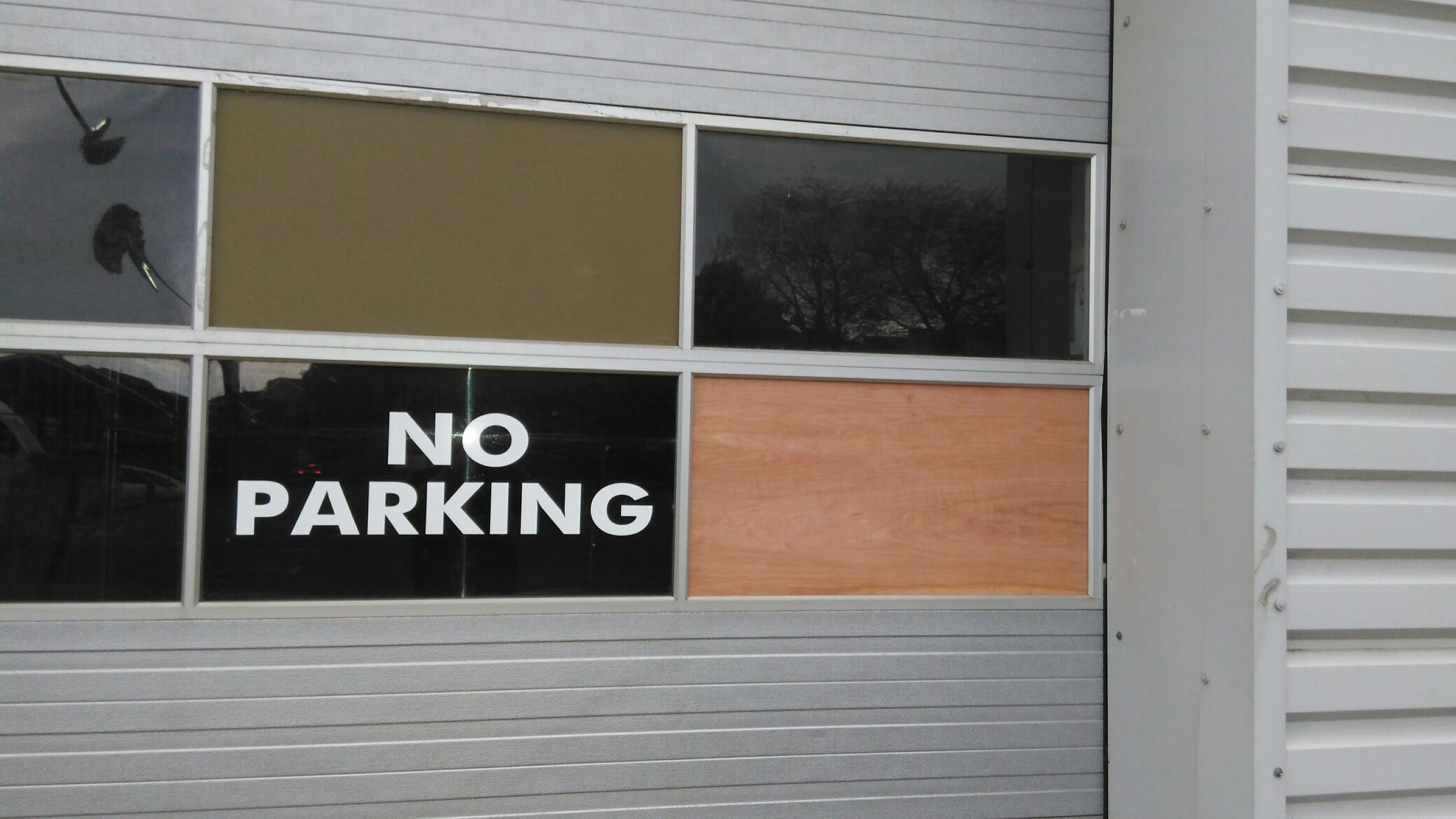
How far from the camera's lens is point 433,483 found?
8.81 ft

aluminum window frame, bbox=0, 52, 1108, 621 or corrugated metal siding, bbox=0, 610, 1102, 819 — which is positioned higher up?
aluminum window frame, bbox=0, 52, 1108, 621

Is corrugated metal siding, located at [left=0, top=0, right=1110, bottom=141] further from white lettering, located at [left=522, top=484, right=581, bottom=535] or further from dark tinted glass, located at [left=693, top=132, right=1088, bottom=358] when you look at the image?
white lettering, located at [left=522, top=484, right=581, bottom=535]

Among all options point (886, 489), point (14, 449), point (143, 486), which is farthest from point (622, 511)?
point (14, 449)

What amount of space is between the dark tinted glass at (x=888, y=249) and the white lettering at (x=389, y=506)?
99 centimetres

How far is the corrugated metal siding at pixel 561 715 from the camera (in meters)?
2.53

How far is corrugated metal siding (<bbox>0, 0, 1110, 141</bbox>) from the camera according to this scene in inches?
102

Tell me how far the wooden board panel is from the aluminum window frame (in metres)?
0.04

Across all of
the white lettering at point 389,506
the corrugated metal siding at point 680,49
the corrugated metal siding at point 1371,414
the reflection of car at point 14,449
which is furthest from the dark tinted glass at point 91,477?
the corrugated metal siding at point 1371,414

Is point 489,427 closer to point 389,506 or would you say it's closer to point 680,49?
point 389,506

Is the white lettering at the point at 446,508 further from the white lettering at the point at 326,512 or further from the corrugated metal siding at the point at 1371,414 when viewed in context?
the corrugated metal siding at the point at 1371,414

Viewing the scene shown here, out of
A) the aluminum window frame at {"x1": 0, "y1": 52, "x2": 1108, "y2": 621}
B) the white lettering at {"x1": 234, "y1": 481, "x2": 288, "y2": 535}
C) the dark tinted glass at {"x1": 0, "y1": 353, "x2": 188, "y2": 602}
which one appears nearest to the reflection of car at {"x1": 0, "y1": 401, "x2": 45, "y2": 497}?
the dark tinted glass at {"x1": 0, "y1": 353, "x2": 188, "y2": 602}

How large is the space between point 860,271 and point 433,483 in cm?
150

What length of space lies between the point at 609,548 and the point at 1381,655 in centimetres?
222

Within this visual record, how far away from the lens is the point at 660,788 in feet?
9.11
